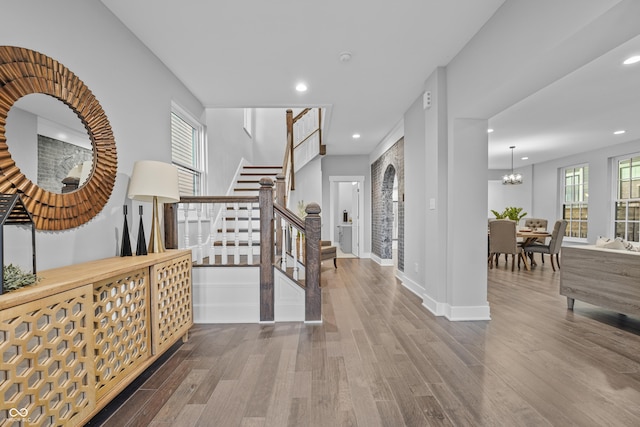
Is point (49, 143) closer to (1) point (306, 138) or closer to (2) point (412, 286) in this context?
(2) point (412, 286)

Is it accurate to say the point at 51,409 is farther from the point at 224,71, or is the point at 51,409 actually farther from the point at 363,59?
the point at 363,59

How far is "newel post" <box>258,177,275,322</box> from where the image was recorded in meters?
3.02

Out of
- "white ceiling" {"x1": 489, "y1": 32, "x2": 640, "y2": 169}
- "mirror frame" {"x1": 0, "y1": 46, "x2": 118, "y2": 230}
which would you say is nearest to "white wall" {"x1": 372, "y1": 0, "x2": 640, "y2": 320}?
"white ceiling" {"x1": 489, "y1": 32, "x2": 640, "y2": 169}

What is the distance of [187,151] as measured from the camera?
13.0ft

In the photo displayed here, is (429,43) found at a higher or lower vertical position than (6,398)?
higher

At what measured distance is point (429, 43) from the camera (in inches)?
110

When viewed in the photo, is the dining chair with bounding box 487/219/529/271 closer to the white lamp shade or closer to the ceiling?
the ceiling

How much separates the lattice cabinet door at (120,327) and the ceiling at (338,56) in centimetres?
206

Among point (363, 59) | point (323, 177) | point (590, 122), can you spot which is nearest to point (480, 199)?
point (363, 59)

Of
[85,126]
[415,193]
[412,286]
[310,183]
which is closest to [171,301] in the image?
[85,126]

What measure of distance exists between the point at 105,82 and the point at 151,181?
2.69 ft

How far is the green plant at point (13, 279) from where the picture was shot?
1.21m

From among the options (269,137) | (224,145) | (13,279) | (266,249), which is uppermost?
(269,137)

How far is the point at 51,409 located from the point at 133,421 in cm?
48
